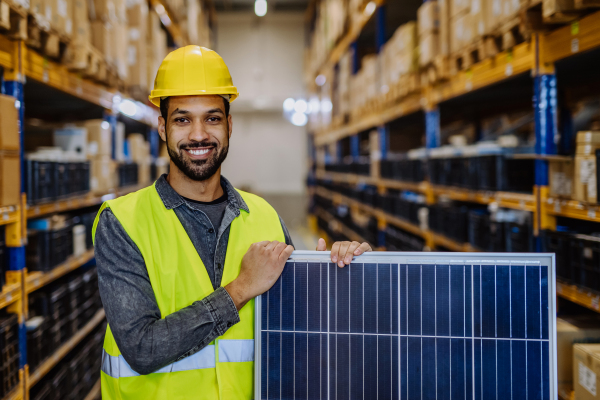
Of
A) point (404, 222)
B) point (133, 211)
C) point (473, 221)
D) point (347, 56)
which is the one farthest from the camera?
point (347, 56)

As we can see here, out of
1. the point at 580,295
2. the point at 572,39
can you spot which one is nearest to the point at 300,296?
the point at 580,295

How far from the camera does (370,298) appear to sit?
1.52 m

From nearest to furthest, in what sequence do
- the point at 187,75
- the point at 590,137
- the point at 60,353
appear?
the point at 187,75
the point at 590,137
the point at 60,353

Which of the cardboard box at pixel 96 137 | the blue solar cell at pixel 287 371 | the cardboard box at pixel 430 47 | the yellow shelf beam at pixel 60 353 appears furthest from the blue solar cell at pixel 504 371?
the cardboard box at pixel 96 137

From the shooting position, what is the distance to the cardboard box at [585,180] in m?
2.18

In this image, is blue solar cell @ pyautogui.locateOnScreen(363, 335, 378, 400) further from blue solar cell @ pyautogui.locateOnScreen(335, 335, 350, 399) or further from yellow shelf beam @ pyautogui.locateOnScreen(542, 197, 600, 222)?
yellow shelf beam @ pyautogui.locateOnScreen(542, 197, 600, 222)

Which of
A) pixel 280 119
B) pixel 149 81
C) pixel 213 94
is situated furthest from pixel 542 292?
pixel 280 119

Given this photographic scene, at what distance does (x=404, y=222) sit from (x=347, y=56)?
3.94 m

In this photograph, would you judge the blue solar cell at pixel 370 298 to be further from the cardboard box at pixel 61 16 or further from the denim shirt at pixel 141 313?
the cardboard box at pixel 61 16

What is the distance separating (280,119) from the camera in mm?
14086

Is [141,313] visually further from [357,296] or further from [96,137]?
[96,137]

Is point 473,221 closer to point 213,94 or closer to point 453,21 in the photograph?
point 453,21

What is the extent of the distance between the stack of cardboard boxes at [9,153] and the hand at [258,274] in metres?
1.78

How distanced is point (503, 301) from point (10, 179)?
2.63m
